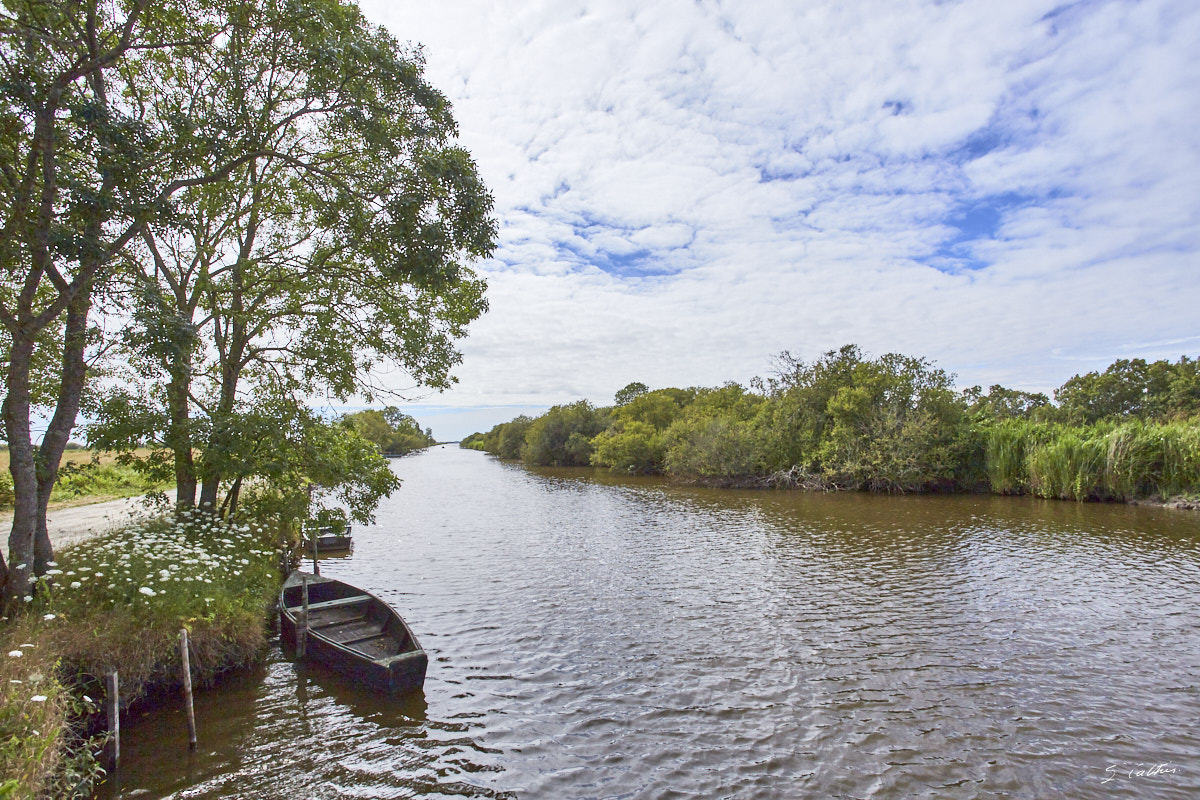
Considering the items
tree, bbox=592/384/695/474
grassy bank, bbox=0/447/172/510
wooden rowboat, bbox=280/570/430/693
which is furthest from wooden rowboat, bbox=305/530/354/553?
tree, bbox=592/384/695/474

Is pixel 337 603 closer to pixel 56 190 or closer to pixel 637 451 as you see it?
pixel 56 190

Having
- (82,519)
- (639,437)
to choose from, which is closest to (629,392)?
(639,437)

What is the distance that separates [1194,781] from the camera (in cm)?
708

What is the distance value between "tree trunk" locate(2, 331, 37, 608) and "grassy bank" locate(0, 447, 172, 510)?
1.86 meters

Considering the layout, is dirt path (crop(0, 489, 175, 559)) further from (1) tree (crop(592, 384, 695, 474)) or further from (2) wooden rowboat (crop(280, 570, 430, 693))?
(1) tree (crop(592, 384, 695, 474))

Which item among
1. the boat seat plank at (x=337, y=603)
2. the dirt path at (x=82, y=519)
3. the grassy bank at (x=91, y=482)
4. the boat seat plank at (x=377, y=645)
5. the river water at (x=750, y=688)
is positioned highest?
the grassy bank at (x=91, y=482)

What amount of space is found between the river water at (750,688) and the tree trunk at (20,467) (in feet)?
9.31

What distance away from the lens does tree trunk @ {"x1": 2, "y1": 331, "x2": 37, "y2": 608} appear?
332 inches

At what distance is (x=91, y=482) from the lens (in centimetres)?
1190

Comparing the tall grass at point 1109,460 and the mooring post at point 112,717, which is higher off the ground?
the tall grass at point 1109,460

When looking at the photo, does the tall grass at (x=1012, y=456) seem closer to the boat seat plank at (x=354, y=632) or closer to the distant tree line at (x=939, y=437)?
the distant tree line at (x=939, y=437)

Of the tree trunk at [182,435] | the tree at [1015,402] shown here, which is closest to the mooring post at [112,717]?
the tree trunk at [182,435]

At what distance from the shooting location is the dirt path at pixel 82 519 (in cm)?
1588

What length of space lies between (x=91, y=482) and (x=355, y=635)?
6333 mm
